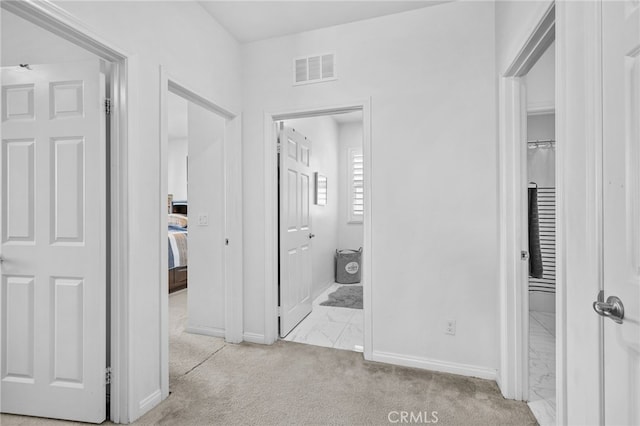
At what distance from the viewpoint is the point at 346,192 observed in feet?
18.6

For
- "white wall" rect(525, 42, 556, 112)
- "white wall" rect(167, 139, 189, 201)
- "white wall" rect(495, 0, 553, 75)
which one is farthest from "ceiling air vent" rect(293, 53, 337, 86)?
"white wall" rect(167, 139, 189, 201)

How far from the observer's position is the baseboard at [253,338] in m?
2.85

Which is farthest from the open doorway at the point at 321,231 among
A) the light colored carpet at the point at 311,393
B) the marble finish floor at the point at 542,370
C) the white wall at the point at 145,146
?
the marble finish floor at the point at 542,370

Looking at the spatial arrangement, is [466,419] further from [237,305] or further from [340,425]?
[237,305]

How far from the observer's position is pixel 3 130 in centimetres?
178

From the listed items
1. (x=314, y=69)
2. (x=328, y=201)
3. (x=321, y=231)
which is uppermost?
(x=314, y=69)

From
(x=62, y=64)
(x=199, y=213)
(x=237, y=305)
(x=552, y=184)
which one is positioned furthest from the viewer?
(x=552, y=184)

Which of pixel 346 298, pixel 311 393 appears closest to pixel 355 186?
pixel 346 298

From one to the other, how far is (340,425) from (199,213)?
224 centimetres

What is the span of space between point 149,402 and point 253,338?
1066 millimetres

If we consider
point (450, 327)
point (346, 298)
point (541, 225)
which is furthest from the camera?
point (346, 298)

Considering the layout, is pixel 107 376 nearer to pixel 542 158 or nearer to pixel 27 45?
pixel 27 45

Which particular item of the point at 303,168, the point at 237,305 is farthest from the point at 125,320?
the point at 303,168

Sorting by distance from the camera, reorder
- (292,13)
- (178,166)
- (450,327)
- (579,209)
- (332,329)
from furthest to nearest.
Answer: (178,166) → (332,329) → (292,13) → (450,327) → (579,209)
